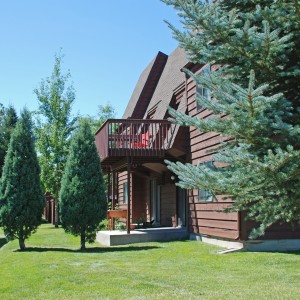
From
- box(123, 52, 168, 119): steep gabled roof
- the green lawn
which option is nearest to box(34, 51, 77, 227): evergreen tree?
box(123, 52, 168, 119): steep gabled roof

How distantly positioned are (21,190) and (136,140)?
13.3 ft

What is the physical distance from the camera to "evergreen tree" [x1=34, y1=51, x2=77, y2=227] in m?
25.8

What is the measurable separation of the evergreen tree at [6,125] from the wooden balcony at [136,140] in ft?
72.9

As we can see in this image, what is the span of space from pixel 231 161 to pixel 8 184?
32.2 ft

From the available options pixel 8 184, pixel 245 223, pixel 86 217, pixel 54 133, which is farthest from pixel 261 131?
pixel 54 133

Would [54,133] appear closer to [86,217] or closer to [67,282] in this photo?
[86,217]

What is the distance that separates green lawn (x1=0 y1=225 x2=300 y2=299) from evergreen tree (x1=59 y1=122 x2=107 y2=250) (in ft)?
4.01

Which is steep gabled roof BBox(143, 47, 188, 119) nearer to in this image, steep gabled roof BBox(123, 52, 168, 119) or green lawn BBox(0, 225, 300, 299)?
steep gabled roof BBox(123, 52, 168, 119)

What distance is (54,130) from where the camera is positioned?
2620 cm

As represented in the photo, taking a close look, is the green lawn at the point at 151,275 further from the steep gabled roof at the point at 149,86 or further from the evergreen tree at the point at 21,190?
the steep gabled roof at the point at 149,86

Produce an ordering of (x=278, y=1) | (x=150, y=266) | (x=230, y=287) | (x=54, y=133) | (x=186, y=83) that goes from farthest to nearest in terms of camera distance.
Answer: (x=54, y=133) → (x=186, y=83) → (x=150, y=266) → (x=230, y=287) → (x=278, y=1)

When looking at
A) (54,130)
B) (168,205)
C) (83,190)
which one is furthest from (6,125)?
(83,190)

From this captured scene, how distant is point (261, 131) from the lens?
4633 mm

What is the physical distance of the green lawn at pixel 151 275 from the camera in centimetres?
681
